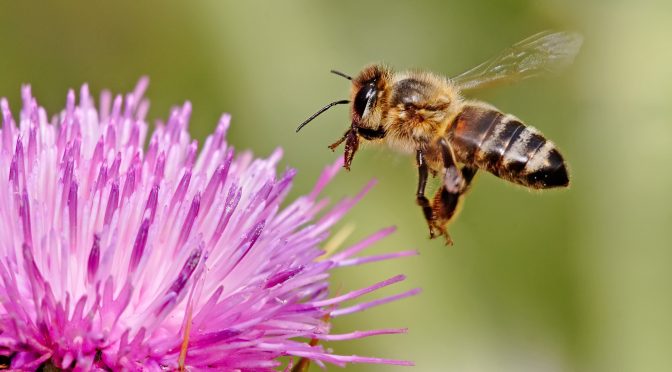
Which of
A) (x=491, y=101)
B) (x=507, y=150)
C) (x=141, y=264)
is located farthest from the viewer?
(x=491, y=101)

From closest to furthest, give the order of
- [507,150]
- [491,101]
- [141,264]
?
[141,264] → [507,150] → [491,101]

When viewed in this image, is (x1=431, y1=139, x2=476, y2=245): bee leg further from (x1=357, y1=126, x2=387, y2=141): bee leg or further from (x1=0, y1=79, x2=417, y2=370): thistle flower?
(x1=0, y1=79, x2=417, y2=370): thistle flower

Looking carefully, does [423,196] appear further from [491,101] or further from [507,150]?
[491,101]

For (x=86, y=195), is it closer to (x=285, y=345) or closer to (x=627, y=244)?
(x=285, y=345)

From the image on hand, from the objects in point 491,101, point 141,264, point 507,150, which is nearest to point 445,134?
point 507,150

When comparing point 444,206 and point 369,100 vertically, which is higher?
point 369,100

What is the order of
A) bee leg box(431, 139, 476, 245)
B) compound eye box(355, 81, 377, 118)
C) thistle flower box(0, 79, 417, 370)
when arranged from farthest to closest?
compound eye box(355, 81, 377, 118) → bee leg box(431, 139, 476, 245) → thistle flower box(0, 79, 417, 370)

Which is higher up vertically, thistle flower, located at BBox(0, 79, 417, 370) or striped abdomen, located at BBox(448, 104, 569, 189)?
striped abdomen, located at BBox(448, 104, 569, 189)

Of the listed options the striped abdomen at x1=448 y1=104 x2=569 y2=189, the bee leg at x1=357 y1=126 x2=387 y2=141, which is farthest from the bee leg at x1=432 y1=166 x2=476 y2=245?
the bee leg at x1=357 y1=126 x2=387 y2=141
